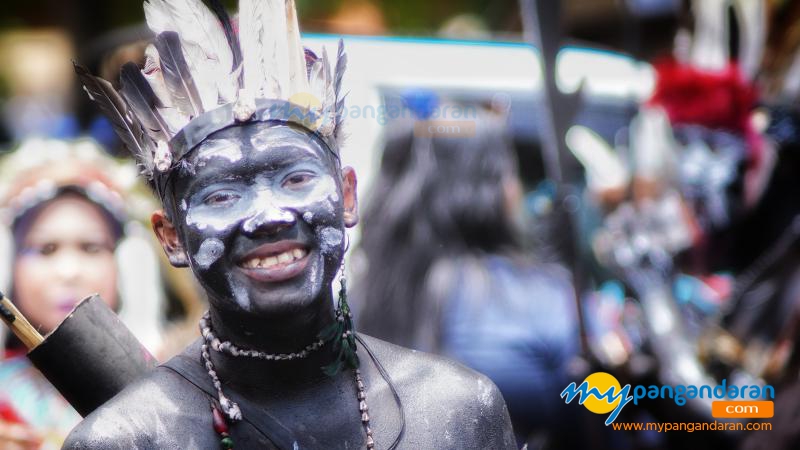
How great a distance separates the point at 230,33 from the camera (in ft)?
6.77

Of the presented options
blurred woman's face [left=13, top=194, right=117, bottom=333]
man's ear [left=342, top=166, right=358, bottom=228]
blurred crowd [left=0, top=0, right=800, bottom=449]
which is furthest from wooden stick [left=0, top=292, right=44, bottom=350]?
blurred woman's face [left=13, top=194, right=117, bottom=333]

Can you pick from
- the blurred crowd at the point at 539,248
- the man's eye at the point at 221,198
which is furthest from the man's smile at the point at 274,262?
the blurred crowd at the point at 539,248

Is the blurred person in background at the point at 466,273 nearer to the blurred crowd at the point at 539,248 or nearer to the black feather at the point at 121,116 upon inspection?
the blurred crowd at the point at 539,248

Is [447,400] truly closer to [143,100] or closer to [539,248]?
[143,100]

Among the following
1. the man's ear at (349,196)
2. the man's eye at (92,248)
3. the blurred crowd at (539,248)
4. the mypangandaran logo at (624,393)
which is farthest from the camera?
the man's eye at (92,248)

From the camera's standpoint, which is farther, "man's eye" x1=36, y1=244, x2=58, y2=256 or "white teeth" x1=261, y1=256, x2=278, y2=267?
"man's eye" x1=36, y1=244, x2=58, y2=256

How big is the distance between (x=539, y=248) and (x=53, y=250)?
6.27 feet

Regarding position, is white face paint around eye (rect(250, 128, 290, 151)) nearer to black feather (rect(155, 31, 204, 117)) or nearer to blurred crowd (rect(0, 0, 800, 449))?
black feather (rect(155, 31, 204, 117))

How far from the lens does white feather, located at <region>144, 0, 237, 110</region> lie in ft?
6.63

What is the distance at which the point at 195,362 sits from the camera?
6.82ft

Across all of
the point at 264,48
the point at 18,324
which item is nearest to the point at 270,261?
the point at 264,48

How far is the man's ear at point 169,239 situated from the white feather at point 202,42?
27 cm

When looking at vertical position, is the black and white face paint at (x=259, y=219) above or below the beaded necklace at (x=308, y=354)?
above

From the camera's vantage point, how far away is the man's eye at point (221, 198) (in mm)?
1962
